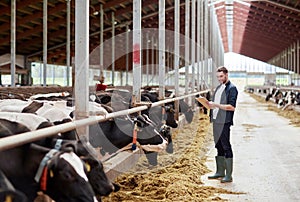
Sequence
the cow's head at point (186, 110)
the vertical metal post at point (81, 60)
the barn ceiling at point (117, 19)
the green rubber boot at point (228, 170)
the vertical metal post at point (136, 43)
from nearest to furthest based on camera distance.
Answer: the vertical metal post at point (81, 60)
the green rubber boot at point (228, 170)
the vertical metal post at point (136, 43)
the cow's head at point (186, 110)
the barn ceiling at point (117, 19)

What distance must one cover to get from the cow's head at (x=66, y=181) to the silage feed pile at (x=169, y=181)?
206cm

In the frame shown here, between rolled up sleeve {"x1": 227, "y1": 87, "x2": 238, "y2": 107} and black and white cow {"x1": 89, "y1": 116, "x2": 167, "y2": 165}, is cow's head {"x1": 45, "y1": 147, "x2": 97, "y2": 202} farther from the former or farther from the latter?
rolled up sleeve {"x1": 227, "y1": 87, "x2": 238, "y2": 107}

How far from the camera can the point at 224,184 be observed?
641 cm

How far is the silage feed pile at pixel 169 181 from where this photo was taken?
18.3 feet

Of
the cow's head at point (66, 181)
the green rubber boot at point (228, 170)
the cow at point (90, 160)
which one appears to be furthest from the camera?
the green rubber boot at point (228, 170)

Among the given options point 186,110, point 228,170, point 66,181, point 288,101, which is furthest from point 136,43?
point 288,101

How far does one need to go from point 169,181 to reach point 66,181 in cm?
325

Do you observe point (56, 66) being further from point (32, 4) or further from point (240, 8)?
point (32, 4)

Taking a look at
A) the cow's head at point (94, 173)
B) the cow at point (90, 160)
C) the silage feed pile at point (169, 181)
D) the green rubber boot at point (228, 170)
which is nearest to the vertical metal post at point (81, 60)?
the silage feed pile at point (169, 181)

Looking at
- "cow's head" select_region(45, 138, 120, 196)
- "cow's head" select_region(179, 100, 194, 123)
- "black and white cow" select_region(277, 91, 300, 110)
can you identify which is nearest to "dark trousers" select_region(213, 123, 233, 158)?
"cow's head" select_region(45, 138, 120, 196)

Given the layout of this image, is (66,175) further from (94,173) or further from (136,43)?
(136,43)

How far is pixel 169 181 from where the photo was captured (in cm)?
623

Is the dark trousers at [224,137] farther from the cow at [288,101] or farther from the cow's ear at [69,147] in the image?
the cow at [288,101]

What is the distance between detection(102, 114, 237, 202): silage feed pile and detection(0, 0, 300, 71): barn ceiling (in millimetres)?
11096
